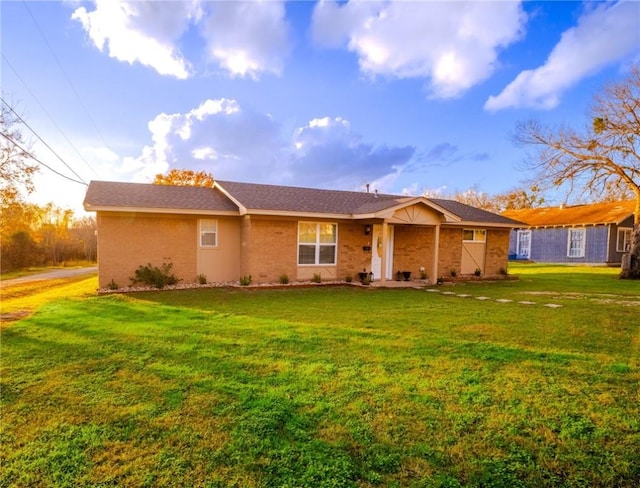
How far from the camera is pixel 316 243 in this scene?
1397 centimetres

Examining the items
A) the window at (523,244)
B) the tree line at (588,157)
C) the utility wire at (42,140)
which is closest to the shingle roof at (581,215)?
the window at (523,244)

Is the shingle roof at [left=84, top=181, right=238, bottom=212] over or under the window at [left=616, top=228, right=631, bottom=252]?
over

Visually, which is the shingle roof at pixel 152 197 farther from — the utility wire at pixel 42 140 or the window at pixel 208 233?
the utility wire at pixel 42 140

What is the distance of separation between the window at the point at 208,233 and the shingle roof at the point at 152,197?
0.66 meters

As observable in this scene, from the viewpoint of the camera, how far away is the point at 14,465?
2.84m

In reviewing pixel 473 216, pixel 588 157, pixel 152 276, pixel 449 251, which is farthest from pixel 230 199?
pixel 588 157

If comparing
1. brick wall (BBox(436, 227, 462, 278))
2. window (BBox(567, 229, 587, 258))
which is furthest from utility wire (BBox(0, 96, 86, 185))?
window (BBox(567, 229, 587, 258))

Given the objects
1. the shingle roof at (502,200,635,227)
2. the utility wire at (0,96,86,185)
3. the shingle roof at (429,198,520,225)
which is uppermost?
the utility wire at (0,96,86,185)

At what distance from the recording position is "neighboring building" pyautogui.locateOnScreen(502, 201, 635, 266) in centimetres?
2544

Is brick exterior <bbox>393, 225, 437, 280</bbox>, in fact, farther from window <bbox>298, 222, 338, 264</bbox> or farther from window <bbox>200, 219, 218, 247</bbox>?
window <bbox>200, 219, 218, 247</bbox>

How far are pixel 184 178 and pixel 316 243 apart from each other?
21915 millimetres

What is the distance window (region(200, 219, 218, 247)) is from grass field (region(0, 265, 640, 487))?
214 inches

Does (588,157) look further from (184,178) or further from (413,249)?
(184,178)

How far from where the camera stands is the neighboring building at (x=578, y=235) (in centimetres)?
2544
